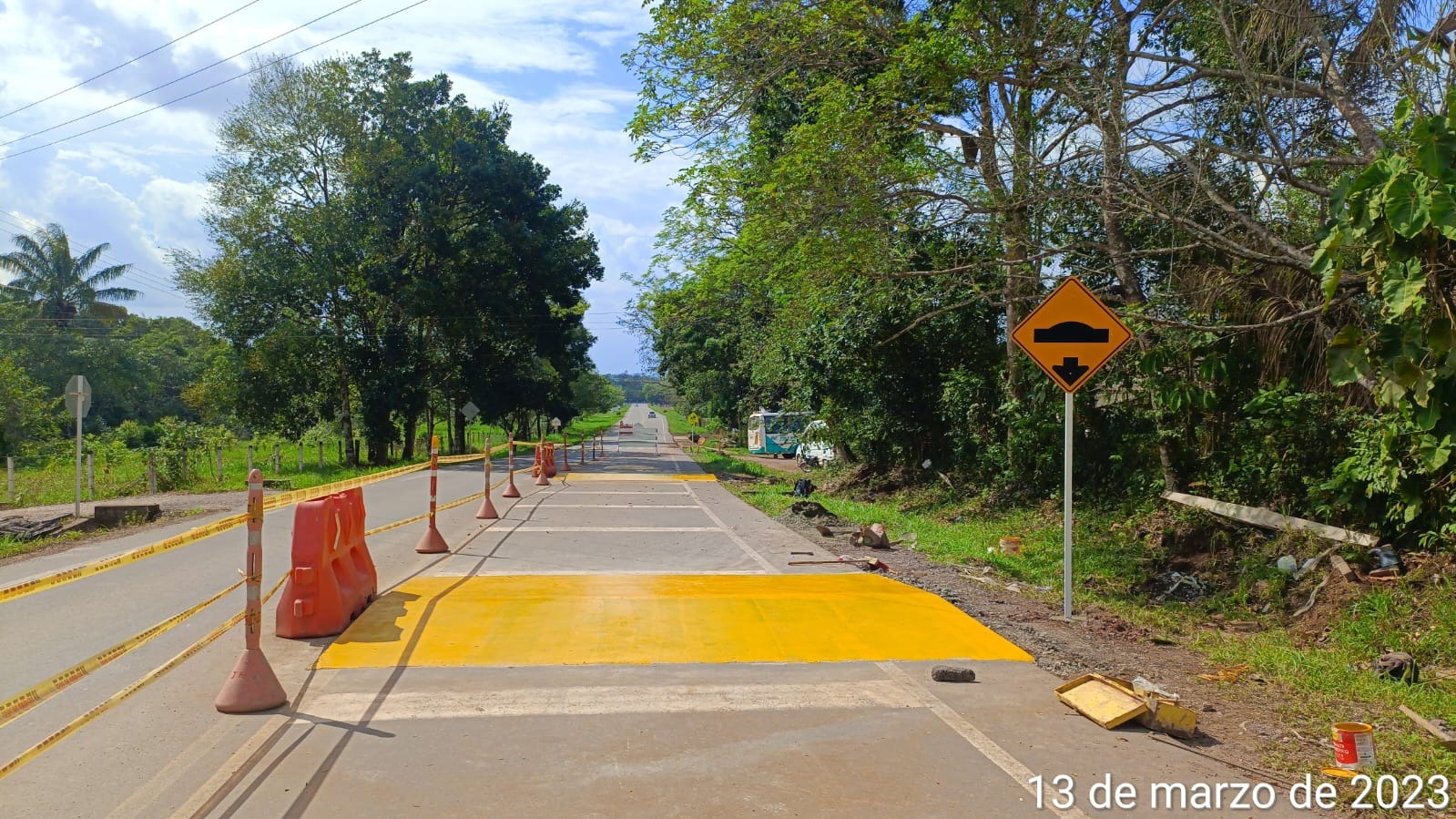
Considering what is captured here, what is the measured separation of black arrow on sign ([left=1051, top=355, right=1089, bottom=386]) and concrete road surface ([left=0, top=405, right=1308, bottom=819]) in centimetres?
229

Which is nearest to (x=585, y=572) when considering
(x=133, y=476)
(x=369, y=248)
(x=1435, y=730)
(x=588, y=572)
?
(x=588, y=572)

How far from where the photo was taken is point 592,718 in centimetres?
554

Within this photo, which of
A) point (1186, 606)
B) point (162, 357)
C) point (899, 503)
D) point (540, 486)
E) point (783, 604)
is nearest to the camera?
point (783, 604)

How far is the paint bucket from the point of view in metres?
4.89

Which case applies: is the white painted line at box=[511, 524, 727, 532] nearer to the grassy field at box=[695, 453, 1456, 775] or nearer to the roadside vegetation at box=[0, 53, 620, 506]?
the grassy field at box=[695, 453, 1456, 775]

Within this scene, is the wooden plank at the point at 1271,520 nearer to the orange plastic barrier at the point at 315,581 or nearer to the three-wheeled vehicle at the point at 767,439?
A: the orange plastic barrier at the point at 315,581

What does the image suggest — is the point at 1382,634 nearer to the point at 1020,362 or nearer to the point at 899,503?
the point at 1020,362

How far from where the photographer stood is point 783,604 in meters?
8.69

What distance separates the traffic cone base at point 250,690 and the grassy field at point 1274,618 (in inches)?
215

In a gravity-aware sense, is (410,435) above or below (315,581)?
below

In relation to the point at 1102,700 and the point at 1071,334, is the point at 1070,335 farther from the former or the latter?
the point at 1102,700

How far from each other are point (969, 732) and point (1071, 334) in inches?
181

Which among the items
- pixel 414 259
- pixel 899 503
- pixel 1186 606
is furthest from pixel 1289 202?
pixel 414 259

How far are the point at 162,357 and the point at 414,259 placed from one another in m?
39.3
